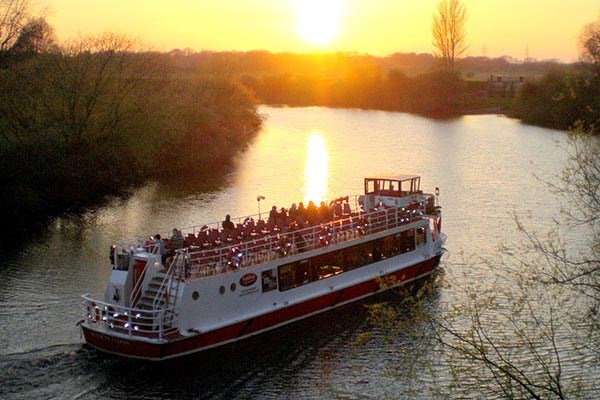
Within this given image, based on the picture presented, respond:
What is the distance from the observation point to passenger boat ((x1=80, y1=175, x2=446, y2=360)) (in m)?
23.5

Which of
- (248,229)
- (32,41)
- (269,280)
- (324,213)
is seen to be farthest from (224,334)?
(32,41)

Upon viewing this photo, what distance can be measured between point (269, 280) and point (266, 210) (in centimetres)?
1724

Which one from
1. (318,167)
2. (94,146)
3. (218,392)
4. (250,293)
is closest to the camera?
(218,392)

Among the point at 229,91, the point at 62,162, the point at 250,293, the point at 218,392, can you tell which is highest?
the point at 229,91

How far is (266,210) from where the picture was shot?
142ft

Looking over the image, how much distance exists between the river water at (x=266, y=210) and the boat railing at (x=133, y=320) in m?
0.89

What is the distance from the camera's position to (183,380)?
887 inches

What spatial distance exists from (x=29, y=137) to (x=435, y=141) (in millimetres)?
38319

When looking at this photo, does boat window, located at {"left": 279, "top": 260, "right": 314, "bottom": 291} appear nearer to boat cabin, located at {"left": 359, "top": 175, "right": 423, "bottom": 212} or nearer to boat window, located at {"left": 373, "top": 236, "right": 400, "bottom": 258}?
boat window, located at {"left": 373, "top": 236, "right": 400, "bottom": 258}

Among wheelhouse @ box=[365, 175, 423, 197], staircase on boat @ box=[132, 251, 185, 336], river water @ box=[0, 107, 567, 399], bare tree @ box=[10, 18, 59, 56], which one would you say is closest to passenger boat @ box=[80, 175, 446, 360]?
staircase on boat @ box=[132, 251, 185, 336]

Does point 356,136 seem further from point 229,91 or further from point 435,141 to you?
point 229,91

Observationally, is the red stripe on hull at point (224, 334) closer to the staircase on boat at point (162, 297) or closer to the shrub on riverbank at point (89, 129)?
the staircase on boat at point (162, 297)

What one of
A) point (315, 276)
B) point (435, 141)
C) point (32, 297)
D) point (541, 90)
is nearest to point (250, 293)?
point (315, 276)

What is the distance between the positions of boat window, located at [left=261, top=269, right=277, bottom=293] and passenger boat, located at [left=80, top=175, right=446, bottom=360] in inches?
1.7
